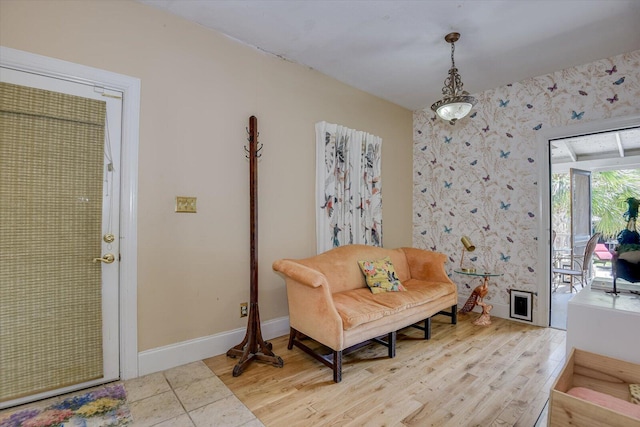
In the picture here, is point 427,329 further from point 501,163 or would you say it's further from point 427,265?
point 501,163

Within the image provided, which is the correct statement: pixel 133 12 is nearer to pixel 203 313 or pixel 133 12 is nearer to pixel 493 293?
pixel 203 313

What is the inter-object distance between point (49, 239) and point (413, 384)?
2.63 m

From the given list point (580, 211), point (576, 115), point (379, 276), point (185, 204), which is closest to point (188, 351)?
point (185, 204)

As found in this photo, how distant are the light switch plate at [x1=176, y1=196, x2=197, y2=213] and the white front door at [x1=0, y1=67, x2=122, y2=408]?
0.40m

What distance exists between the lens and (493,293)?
3.68 meters

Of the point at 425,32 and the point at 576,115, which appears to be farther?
the point at 576,115

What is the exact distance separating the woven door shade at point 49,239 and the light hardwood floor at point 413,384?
98cm

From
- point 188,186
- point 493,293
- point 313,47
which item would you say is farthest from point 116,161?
point 493,293

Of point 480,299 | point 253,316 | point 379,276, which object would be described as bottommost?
point 480,299

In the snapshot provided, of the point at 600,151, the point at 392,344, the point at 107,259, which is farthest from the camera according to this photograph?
the point at 600,151

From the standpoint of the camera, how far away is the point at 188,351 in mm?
2379

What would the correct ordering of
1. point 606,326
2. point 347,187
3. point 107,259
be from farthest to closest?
point 347,187 < point 107,259 < point 606,326

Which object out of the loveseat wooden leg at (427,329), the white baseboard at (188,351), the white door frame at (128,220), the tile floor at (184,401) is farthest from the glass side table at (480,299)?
the white door frame at (128,220)

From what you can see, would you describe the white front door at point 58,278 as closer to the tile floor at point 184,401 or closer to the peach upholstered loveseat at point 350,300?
the tile floor at point 184,401
